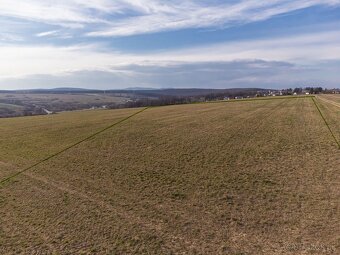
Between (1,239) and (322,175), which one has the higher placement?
(322,175)

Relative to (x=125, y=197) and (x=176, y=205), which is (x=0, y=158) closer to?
(x=125, y=197)

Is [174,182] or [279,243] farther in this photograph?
[174,182]

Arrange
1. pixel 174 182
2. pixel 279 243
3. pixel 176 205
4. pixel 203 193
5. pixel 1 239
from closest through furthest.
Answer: pixel 279 243 < pixel 1 239 < pixel 176 205 < pixel 203 193 < pixel 174 182

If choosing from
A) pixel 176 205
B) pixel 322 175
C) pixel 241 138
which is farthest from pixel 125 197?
pixel 241 138

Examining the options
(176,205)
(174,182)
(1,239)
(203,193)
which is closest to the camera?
(1,239)

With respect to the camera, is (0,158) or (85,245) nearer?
(85,245)

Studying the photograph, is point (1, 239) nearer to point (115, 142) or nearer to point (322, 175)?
point (322, 175)

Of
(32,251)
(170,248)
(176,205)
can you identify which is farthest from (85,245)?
(176,205)
